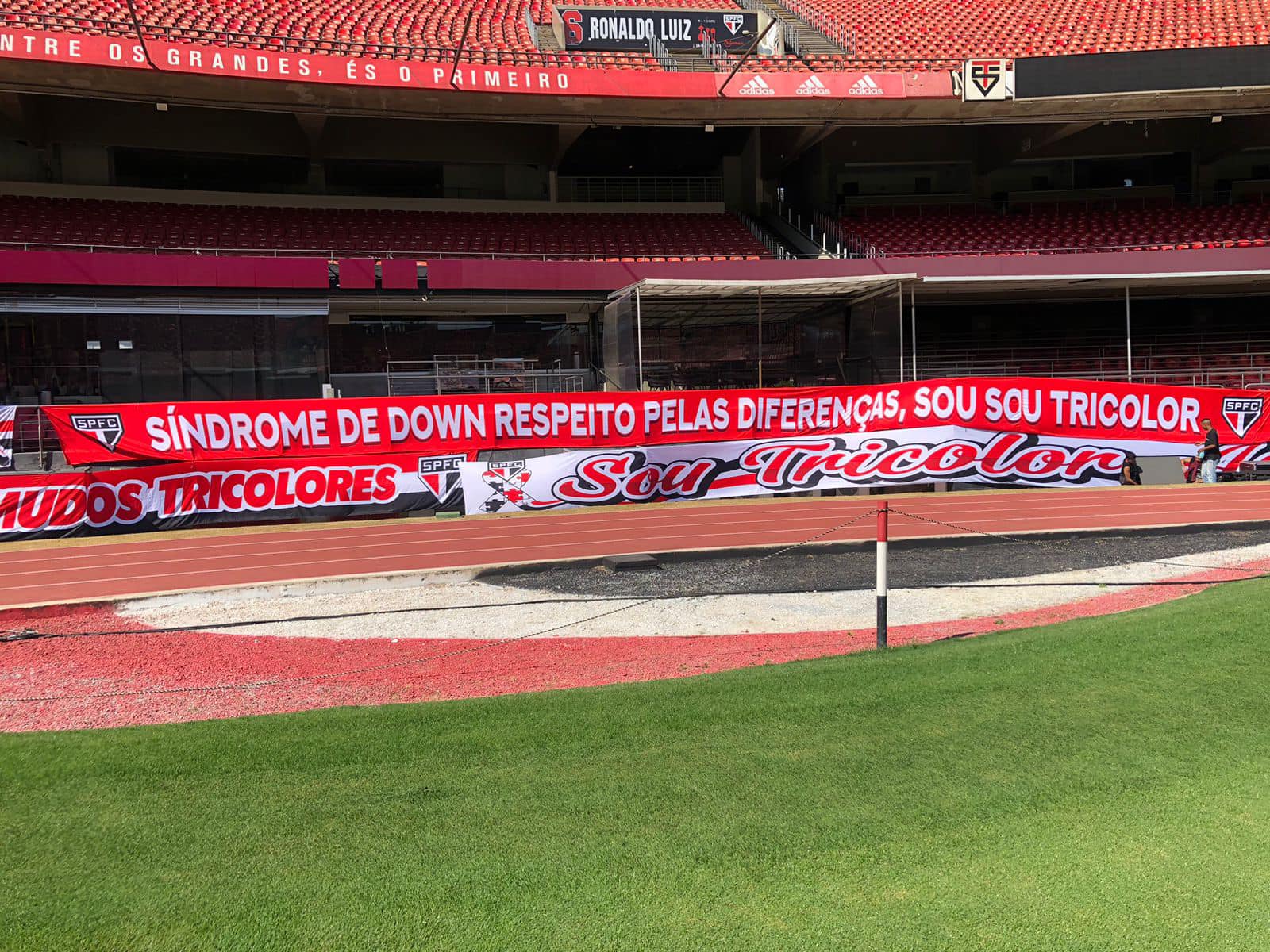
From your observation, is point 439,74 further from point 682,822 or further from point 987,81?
point 682,822

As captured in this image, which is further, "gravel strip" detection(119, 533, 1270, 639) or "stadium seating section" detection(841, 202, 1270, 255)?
"stadium seating section" detection(841, 202, 1270, 255)

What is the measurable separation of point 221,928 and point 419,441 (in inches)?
519

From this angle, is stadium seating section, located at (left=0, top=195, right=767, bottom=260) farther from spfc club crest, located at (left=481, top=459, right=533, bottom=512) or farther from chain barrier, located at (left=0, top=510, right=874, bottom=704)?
chain barrier, located at (left=0, top=510, right=874, bottom=704)

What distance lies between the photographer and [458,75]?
1033 inches

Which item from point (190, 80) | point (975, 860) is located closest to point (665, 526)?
point (975, 860)

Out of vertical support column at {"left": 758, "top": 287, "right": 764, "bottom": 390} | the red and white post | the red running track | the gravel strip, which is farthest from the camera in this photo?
vertical support column at {"left": 758, "top": 287, "right": 764, "bottom": 390}

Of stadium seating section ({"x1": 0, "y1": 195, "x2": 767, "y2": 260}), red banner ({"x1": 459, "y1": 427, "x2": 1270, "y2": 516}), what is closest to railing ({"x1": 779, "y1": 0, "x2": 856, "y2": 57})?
stadium seating section ({"x1": 0, "y1": 195, "x2": 767, "y2": 260})

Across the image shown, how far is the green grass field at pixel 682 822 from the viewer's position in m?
3.34

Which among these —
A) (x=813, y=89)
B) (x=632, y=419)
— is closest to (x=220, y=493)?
(x=632, y=419)

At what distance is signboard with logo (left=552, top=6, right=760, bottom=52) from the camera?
30078 mm

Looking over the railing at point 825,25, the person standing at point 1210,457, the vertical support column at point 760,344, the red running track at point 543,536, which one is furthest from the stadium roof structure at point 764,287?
the railing at point 825,25

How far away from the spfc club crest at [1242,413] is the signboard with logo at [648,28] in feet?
60.3

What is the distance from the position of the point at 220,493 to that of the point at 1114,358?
24.2 m

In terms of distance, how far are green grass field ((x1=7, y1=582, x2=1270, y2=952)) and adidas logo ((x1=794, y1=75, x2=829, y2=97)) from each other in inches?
953
